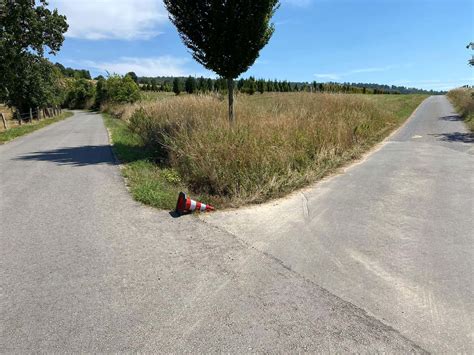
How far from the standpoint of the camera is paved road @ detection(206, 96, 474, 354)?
111 inches

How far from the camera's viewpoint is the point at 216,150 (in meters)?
6.98

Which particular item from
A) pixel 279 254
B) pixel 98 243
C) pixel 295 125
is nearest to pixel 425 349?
pixel 279 254

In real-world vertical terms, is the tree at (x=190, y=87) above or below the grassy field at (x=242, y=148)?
above

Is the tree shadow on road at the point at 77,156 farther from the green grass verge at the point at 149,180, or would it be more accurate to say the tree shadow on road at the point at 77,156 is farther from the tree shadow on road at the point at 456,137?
the tree shadow on road at the point at 456,137

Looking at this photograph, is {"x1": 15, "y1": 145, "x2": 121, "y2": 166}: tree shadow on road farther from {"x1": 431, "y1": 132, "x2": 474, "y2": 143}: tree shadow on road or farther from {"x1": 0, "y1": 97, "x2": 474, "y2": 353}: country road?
{"x1": 431, "y1": 132, "x2": 474, "y2": 143}: tree shadow on road

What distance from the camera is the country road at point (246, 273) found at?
2588mm

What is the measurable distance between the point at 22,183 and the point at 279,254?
20.3 feet

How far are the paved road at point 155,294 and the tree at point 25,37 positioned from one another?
22.1 m

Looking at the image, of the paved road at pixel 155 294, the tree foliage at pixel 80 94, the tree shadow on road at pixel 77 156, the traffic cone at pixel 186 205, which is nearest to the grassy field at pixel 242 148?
the traffic cone at pixel 186 205

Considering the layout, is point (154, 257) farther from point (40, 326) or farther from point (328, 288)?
point (328, 288)

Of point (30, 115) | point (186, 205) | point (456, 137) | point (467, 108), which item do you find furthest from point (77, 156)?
point (30, 115)

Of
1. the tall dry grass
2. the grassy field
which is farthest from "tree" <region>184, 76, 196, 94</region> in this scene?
the grassy field

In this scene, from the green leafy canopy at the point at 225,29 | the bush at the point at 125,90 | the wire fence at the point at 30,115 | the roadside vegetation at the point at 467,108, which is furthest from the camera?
the bush at the point at 125,90

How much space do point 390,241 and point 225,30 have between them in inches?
284
